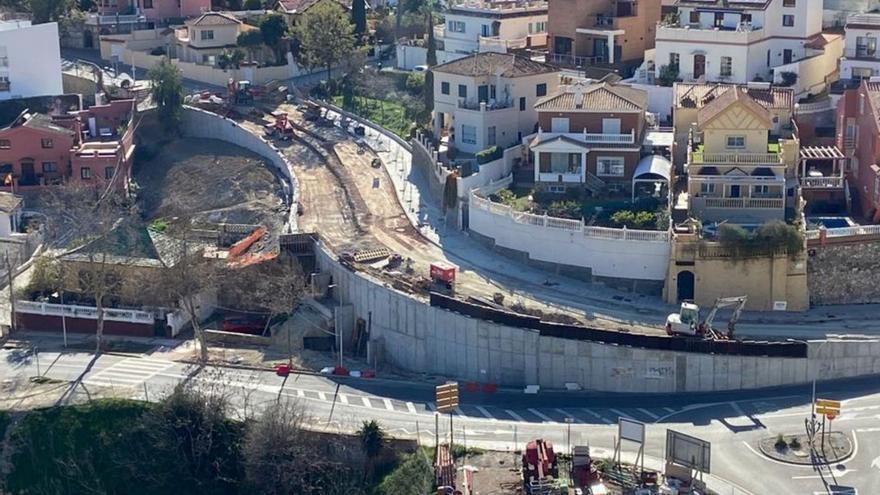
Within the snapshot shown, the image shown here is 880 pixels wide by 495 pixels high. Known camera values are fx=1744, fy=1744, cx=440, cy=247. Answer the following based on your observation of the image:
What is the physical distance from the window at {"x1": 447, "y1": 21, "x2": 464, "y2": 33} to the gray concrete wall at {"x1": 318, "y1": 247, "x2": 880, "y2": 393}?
97.9 feet

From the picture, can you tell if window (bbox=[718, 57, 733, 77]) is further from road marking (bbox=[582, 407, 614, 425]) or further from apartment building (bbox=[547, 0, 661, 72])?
road marking (bbox=[582, 407, 614, 425])

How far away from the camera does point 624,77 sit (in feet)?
306

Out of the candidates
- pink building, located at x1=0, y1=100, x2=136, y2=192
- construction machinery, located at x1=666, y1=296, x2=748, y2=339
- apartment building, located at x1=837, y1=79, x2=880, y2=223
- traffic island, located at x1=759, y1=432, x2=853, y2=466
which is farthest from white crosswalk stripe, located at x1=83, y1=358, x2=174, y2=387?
apartment building, located at x1=837, y1=79, x2=880, y2=223

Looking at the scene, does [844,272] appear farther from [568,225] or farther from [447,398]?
[447,398]

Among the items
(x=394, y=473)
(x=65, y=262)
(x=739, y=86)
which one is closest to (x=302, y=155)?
(x=65, y=262)

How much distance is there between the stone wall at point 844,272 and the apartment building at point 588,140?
35.1 ft

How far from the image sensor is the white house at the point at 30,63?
103875mm

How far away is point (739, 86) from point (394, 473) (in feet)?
96.4

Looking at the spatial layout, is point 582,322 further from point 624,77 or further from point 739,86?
point 624,77

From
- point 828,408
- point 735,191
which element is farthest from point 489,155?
point 828,408

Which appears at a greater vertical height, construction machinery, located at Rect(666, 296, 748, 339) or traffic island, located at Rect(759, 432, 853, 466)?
construction machinery, located at Rect(666, 296, 748, 339)

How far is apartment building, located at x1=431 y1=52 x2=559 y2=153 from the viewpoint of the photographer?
284ft

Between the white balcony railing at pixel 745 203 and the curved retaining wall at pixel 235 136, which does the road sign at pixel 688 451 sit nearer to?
the white balcony railing at pixel 745 203

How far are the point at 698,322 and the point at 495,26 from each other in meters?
35.2
